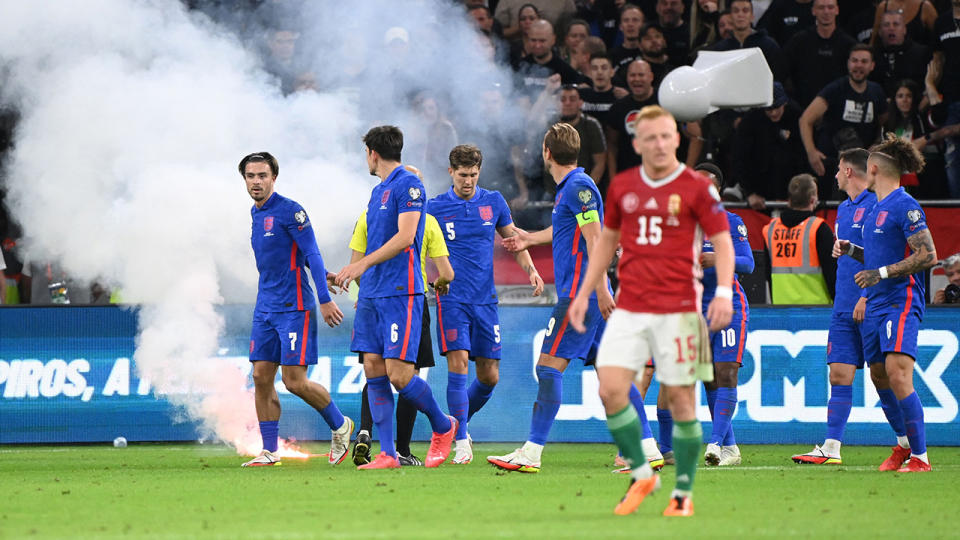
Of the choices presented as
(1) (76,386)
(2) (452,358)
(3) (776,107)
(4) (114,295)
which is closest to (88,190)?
(4) (114,295)

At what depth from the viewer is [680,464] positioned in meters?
6.97

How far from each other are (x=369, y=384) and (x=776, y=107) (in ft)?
25.8

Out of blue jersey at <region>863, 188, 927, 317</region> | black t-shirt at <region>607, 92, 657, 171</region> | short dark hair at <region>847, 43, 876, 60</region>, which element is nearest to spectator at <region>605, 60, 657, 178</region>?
black t-shirt at <region>607, 92, 657, 171</region>

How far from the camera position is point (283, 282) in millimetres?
10391

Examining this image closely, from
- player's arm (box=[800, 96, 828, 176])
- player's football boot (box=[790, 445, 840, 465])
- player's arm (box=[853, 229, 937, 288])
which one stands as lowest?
player's football boot (box=[790, 445, 840, 465])

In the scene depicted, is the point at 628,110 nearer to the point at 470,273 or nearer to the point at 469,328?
the point at 470,273

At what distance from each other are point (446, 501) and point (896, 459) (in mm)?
4229

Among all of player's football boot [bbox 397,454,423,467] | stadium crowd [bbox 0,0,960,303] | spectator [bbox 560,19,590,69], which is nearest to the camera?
player's football boot [bbox 397,454,423,467]

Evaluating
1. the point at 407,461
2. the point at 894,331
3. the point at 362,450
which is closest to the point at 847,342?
the point at 894,331

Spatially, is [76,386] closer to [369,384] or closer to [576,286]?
[369,384]

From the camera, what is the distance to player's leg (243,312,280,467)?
1039 cm

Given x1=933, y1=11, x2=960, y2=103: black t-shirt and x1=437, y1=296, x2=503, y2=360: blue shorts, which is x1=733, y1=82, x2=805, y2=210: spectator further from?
x1=437, y1=296, x2=503, y2=360: blue shorts

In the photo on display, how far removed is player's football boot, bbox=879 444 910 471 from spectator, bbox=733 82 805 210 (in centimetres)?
589

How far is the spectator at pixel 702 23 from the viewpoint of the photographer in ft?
56.2
